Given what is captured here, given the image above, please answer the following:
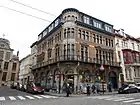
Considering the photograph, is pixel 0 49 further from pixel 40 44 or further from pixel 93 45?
pixel 93 45

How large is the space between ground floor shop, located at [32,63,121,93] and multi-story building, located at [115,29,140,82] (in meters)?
2.63

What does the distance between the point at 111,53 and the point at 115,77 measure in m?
5.21

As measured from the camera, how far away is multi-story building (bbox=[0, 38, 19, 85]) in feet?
187

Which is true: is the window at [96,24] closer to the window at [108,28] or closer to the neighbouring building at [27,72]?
the window at [108,28]

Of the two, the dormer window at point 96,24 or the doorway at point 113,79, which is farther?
the dormer window at point 96,24

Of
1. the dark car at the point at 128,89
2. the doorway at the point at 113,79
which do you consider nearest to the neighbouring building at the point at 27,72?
the doorway at the point at 113,79

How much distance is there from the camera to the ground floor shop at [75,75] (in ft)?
84.3

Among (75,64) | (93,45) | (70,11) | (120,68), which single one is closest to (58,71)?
(75,64)

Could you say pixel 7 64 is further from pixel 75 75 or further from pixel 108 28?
pixel 108 28

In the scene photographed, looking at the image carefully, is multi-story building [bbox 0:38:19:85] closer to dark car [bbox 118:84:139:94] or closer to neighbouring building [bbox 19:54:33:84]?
neighbouring building [bbox 19:54:33:84]

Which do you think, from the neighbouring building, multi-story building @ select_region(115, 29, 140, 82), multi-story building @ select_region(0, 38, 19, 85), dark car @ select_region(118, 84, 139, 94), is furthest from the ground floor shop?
multi-story building @ select_region(0, 38, 19, 85)

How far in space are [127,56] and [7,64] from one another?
45.3 meters

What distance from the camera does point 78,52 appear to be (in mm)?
27000

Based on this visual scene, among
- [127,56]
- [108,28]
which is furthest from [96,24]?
[127,56]
